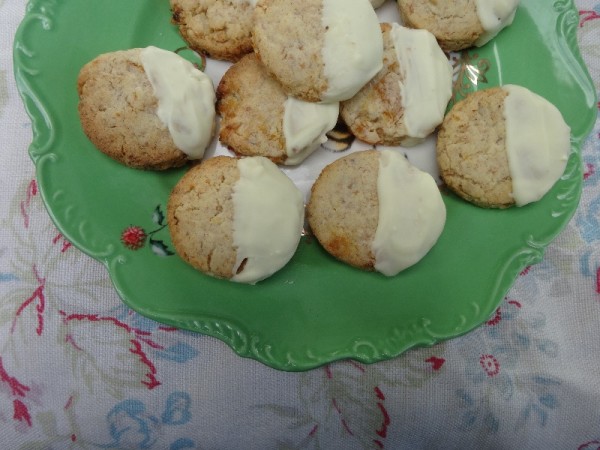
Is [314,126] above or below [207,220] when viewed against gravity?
above

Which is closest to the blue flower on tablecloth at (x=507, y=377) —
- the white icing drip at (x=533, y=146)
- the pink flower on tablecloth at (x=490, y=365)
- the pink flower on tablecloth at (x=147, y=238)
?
the pink flower on tablecloth at (x=490, y=365)

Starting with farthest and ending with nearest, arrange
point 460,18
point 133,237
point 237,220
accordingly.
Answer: point 460,18, point 133,237, point 237,220

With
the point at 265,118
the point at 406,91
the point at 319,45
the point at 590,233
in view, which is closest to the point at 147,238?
the point at 265,118

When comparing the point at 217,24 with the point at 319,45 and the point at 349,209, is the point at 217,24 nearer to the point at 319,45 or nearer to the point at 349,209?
the point at 319,45

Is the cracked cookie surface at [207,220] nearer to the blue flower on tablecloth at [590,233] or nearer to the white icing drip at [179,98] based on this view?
the white icing drip at [179,98]

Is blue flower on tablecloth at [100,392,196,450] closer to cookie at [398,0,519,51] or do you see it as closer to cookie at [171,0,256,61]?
cookie at [171,0,256,61]

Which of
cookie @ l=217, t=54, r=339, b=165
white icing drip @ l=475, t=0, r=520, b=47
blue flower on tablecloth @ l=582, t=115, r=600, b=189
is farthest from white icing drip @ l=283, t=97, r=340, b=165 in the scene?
blue flower on tablecloth @ l=582, t=115, r=600, b=189
